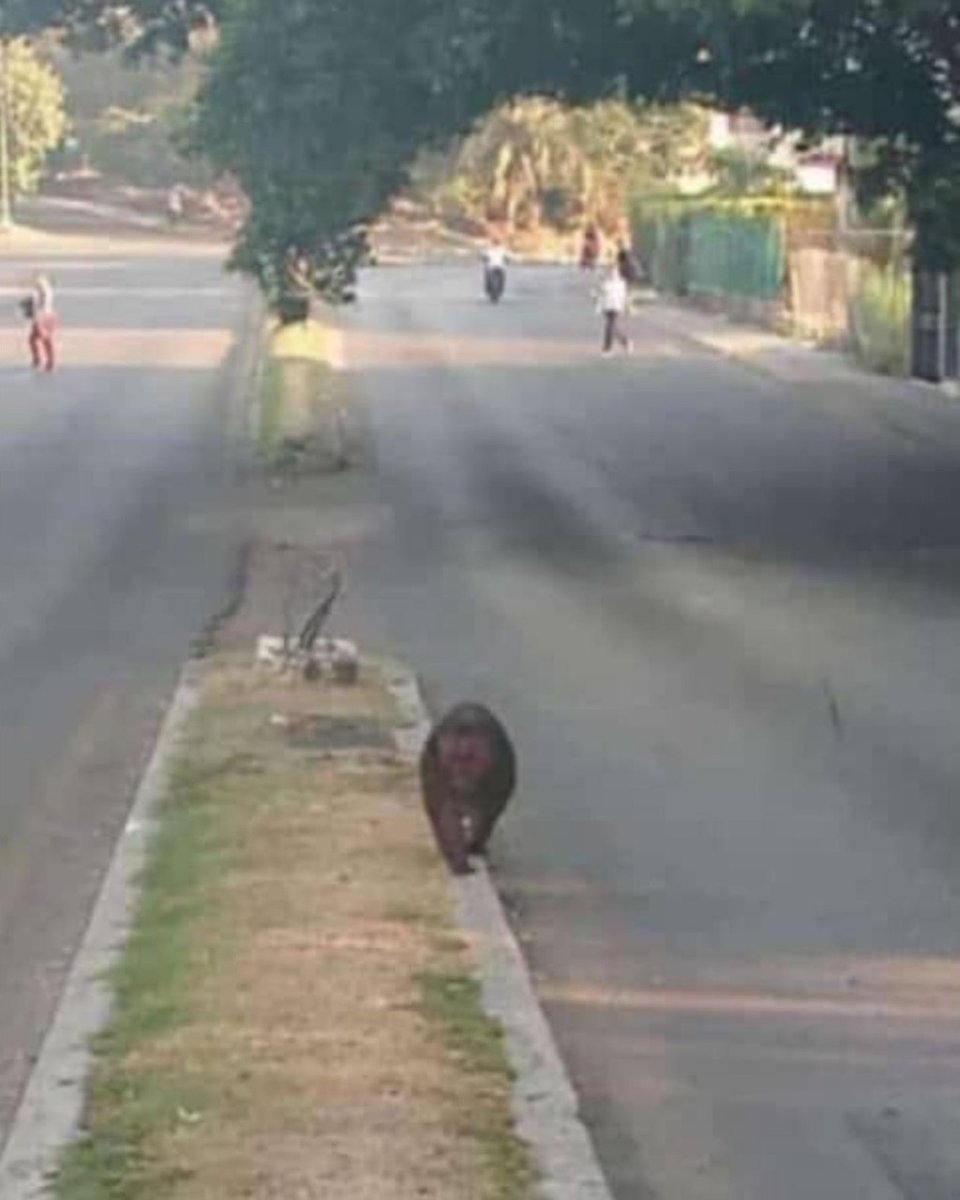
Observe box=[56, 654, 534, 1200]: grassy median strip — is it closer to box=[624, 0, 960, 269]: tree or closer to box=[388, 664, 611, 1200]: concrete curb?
box=[388, 664, 611, 1200]: concrete curb

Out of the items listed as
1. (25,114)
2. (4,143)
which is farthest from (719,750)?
(25,114)

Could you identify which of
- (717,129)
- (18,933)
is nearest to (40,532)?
(18,933)

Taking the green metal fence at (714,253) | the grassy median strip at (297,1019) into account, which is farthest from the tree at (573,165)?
the grassy median strip at (297,1019)

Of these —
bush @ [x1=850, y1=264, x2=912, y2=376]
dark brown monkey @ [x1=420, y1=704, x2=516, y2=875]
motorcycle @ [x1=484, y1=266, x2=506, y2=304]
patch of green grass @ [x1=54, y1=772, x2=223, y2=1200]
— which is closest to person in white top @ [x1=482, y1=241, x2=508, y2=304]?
motorcycle @ [x1=484, y1=266, x2=506, y2=304]

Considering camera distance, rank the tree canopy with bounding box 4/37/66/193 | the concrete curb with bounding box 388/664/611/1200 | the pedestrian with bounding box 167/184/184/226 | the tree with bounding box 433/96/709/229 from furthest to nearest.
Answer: the pedestrian with bounding box 167/184/184/226
the tree canopy with bounding box 4/37/66/193
the tree with bounding box 433/96/709/229
the concrete curb with bounding box 388/664/611/1200

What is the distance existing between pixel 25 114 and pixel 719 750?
116449 millimetres

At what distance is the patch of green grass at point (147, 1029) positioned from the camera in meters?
9.13

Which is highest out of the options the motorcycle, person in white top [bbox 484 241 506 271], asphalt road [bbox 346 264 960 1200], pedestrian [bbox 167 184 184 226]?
asphalt road [bbox 346 264 960 1200]

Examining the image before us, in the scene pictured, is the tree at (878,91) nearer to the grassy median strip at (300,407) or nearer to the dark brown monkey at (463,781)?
the grassy median strip at (300,407)

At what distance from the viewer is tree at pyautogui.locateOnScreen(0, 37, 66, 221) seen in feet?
427

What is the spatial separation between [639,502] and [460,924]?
22.8 metres

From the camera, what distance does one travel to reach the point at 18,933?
1361cm

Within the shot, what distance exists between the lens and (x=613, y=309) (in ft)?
206

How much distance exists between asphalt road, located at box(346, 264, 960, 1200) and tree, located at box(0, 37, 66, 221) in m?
85.5
